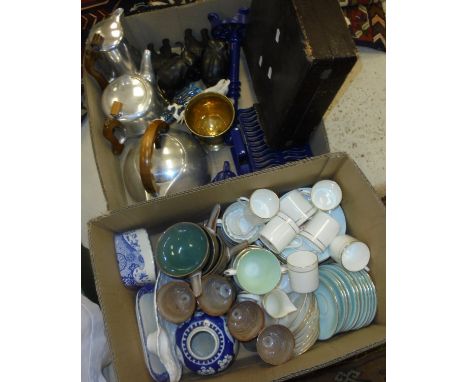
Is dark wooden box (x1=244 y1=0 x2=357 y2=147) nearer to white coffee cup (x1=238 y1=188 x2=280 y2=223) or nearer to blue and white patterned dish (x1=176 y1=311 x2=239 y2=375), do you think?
white coffee cup (x1=238 y1=188 x2=280 y2=223)

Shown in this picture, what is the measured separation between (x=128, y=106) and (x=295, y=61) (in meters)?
0.45

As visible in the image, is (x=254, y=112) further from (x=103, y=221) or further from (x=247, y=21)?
(x=103, y=221)

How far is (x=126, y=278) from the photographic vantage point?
84 cm

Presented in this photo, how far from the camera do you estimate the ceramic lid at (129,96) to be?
983mm

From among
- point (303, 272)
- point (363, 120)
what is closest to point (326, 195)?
point (303, 272)

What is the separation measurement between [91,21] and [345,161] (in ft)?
3.19

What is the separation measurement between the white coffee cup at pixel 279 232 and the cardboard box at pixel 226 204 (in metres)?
0.08

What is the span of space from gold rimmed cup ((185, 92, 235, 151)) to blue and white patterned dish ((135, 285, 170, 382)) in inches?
16.3

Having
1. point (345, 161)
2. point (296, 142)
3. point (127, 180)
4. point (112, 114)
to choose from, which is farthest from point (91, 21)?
point (345, 161)

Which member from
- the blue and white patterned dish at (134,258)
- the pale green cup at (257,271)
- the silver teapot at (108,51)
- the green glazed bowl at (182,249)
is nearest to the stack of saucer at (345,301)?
the pale green cup at (257,271)

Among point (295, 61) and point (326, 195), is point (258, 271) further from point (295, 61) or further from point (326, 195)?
point (295, 61)

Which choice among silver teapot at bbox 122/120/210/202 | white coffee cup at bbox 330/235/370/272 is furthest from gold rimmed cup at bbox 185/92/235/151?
white coffee cup at bbox 330/235/370/272

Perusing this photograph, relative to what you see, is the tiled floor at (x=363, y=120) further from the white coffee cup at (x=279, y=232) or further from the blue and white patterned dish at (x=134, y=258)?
the blue and white patterned dish at (x=134, y=258)

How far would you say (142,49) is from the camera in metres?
1.15
